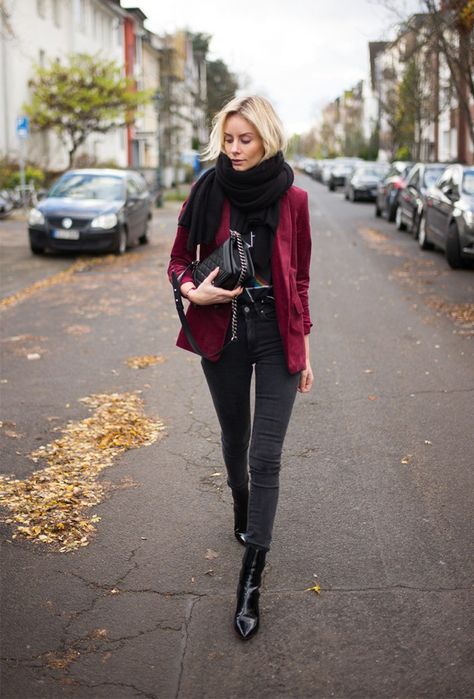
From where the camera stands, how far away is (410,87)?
4509cm

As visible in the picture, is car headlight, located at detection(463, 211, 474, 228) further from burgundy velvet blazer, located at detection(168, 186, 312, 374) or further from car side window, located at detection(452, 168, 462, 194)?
burgundy velvet blazer, located at detection(168, 186, 312, 374)

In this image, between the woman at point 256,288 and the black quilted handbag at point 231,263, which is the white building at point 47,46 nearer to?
the woman at point 256,288

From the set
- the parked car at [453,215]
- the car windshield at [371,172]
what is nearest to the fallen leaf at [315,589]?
the parked car at [453,215]

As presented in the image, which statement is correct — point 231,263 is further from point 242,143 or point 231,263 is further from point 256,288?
point 242,143

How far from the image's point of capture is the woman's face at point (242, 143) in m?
3.45

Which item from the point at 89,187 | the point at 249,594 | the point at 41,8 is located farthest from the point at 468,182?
the point at 41,8

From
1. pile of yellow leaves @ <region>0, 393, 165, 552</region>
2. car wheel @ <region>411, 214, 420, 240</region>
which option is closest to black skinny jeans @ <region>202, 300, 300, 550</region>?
pile of yellow leaves @ <region>0, 393, 165, 552</region>

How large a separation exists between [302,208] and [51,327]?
708 cm

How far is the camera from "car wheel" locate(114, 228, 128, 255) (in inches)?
674

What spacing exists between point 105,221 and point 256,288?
13.6 meters

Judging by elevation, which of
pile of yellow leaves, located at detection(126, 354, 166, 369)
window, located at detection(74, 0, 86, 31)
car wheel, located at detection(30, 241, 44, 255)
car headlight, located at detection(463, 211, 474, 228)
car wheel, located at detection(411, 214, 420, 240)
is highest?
window, located at detection(74, 0, 86, 31)

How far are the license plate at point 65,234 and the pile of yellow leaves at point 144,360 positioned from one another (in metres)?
8.38

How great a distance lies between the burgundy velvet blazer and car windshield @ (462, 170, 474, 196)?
12.0 m

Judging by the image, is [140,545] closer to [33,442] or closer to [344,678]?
[344,678]
